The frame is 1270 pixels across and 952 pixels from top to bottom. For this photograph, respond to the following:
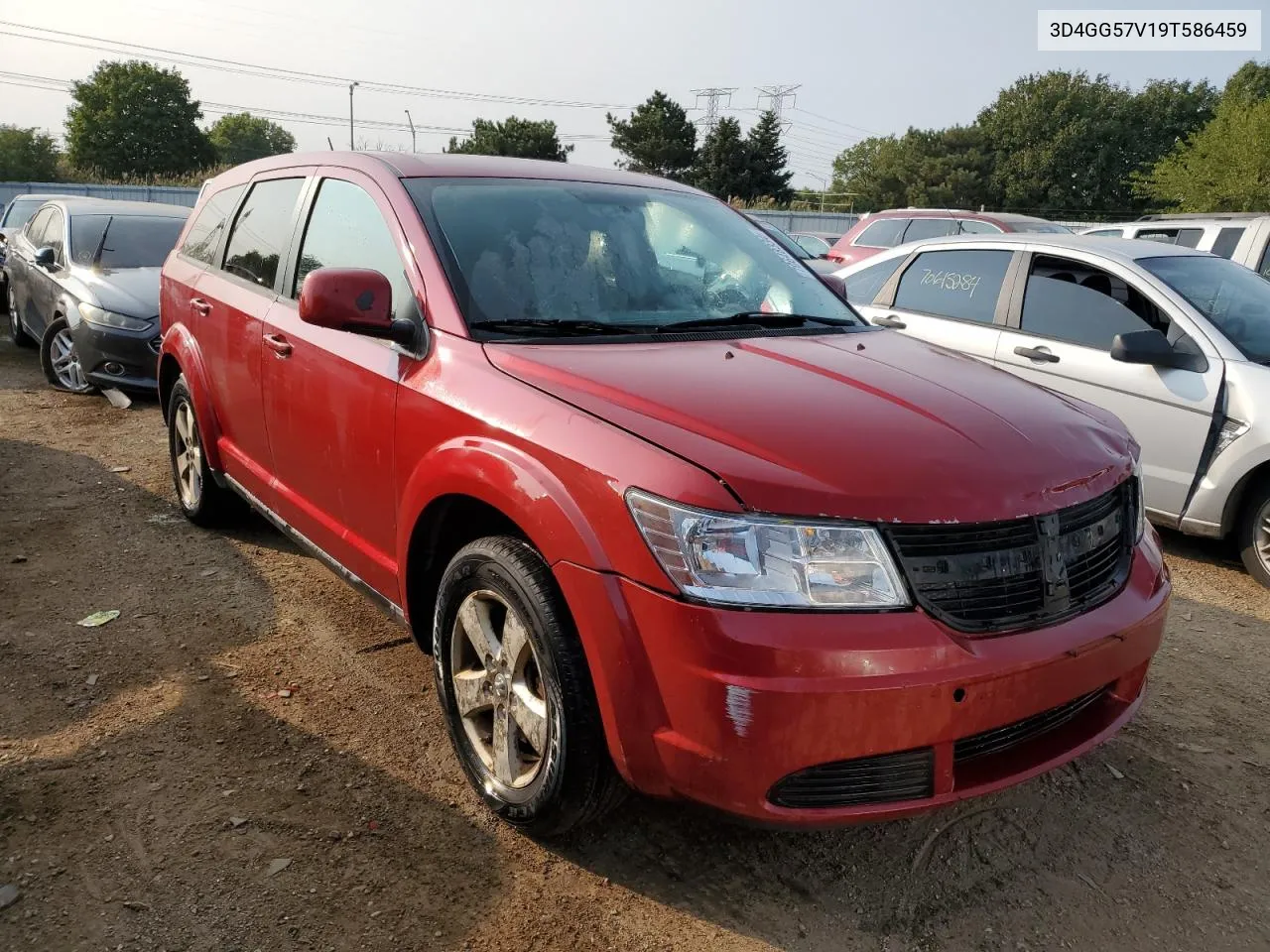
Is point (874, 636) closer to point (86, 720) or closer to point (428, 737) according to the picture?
point (428, 737)

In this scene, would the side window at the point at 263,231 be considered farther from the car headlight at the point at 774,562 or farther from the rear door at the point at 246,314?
the car headlight at the point at 774,562

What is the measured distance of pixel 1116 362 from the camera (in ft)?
16.8

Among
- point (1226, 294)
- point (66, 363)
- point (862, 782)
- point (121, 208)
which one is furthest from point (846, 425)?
point (121, 208)

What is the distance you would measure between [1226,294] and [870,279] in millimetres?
2237

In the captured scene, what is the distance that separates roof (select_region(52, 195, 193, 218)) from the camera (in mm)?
8992

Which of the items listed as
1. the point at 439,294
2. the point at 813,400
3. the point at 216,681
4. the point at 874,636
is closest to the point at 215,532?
the point at 216,681

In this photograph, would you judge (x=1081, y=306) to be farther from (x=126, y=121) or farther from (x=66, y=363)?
(x=126, y=121)

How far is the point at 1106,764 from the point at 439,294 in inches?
100

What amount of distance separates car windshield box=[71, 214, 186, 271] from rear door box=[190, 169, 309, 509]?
4.72 meters

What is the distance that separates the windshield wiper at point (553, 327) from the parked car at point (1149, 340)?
3175mm

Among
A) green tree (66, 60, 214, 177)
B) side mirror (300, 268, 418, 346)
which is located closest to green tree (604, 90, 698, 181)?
green tree (66, 60, 214, 177)

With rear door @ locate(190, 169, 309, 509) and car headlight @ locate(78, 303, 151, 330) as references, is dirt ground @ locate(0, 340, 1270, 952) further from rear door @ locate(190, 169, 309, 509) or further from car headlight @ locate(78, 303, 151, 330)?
car headlight @ locate(78, 303, 151, 330)

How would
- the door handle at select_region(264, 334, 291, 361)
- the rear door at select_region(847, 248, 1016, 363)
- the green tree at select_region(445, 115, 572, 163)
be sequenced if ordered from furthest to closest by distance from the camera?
the green tree at select_region(445, 115, 572, 163)
the rear door at select_region(847, 248, 1016, 363)
the door handle at select_region(264, 334, 291, 361)

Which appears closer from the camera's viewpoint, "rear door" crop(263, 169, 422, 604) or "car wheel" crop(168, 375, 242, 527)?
"rear door" crop(263, 169, 422, 604)
